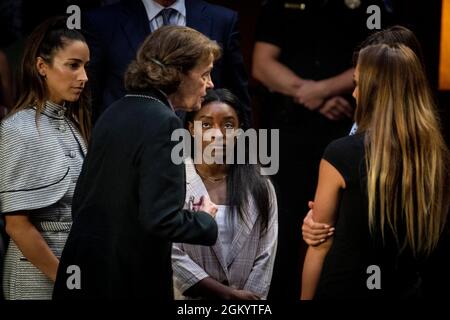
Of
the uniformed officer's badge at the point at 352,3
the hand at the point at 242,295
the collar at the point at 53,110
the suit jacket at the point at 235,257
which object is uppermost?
the uniformed officer's badge at the point at 352,3

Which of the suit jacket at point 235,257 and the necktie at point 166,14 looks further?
the necktie at point 166,14

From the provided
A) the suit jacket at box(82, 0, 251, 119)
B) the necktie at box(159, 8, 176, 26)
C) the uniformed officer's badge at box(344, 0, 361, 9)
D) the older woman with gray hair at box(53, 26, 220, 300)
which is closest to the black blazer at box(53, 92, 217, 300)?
the older woman with gray hair at box(53, 26, 220, 300)

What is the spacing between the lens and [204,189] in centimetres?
414

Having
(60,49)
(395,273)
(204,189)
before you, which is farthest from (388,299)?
(60,49)

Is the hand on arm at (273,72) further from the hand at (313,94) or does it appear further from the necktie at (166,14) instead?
the necktie at (166,14)

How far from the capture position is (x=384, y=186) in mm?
3270

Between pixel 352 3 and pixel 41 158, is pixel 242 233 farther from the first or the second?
pixel 352 3

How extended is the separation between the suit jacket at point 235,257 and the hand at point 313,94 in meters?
0.72

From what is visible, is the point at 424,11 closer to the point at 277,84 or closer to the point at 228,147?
the point at 277,84

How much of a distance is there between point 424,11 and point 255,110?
1.05 meters

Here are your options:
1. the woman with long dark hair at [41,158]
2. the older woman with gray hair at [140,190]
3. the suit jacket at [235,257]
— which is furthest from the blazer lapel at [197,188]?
the older woman with gray hair at [140,190]

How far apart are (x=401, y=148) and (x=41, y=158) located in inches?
52.6

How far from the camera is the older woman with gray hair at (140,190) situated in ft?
10.4

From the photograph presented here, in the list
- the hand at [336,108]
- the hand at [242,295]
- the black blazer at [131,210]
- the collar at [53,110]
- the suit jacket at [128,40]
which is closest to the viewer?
the black blazer at [131,210]
